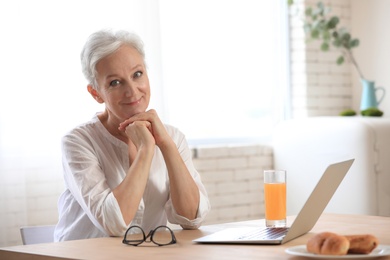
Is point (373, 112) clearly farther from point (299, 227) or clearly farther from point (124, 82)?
point (299, 227)

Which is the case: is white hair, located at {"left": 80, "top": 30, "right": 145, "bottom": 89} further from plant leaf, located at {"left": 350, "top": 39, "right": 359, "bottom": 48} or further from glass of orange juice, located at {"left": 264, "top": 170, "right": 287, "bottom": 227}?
plant leaf, located at {"left": 350, "top": 39, "right": 359, "bottom": 48}

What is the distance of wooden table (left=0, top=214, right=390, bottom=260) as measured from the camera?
6.10 feet

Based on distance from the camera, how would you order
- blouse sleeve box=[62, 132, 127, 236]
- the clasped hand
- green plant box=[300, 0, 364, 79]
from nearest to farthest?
blouse sleeve box=[62, 132, 127, 236] < the clasped hand < green plant box=[300, 0, 364, 79]

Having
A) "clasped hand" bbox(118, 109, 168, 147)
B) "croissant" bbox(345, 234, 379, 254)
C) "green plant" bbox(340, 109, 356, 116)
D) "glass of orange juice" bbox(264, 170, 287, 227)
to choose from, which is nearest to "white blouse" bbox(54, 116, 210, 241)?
"clasped hand" bbox(118, 109, 168, 147)

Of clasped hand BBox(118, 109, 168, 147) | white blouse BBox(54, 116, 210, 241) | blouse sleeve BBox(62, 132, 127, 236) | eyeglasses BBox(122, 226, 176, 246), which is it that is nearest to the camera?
eyeglasses BBox(122, 226, 176, 246)

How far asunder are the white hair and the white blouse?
247 millimetres

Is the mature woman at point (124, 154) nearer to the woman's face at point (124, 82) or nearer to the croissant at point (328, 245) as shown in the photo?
the woman's face at point (124, 82)

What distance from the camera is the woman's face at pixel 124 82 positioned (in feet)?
9.08

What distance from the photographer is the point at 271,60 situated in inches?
212

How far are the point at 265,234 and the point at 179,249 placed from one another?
0.28 metres

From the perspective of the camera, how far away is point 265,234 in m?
2.13

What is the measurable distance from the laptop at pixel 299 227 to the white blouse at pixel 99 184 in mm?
430

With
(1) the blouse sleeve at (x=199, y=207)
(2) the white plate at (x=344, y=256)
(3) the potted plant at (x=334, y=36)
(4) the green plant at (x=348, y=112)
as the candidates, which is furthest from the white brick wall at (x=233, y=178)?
(2) the white plate at (x=344, y=256)

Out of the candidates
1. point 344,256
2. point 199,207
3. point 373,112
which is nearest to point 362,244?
point 344,256
